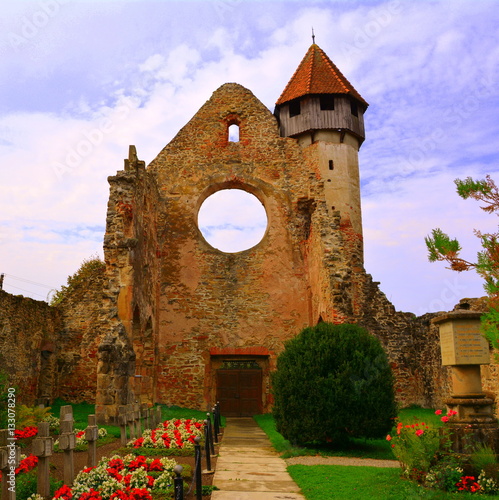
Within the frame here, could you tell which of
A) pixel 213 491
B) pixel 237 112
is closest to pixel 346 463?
pixel 213 491

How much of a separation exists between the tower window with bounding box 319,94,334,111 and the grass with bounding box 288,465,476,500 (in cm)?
1739

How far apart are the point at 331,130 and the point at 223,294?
8547 mm

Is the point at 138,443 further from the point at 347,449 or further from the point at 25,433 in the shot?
the point at 347,449

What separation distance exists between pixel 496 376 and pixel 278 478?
7.69 metres

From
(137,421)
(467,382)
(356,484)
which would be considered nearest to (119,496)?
(356,484)

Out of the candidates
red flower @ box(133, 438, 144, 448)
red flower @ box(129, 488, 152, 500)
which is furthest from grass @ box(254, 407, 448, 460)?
red flower @ box(129, 488, 152, 500)

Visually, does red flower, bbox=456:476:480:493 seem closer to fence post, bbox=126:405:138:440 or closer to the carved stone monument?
the carved stone monument

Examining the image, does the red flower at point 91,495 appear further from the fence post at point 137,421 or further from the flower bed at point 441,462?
the fence post at point 137,421

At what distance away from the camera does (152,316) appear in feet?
54.1

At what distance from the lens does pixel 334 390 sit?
31.6ft

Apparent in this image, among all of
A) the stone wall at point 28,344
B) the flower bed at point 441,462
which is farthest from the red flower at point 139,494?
the stone wall at point 28,344

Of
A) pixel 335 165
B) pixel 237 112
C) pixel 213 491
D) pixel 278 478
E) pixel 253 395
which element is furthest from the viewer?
pixel 335 165

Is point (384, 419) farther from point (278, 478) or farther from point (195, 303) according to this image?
point (195, 303)

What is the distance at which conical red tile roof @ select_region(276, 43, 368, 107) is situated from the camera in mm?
22484
